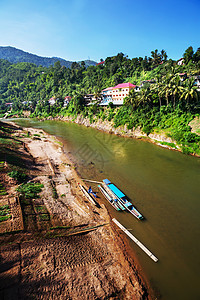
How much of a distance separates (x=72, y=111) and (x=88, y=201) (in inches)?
3599

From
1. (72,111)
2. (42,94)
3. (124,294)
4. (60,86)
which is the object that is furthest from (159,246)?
(42,94)

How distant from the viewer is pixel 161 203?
21.7m

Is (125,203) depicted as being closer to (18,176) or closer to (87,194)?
(87,194)

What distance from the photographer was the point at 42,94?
162625 millimetres

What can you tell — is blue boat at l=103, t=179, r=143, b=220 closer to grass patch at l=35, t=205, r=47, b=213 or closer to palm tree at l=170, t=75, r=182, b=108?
grass patch at l=35, t=205, r=47, b=213

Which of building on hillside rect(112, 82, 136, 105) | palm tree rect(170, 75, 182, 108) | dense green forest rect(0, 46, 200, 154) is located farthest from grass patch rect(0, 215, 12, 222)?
building on hillside rect(112, 82, 136, 105)

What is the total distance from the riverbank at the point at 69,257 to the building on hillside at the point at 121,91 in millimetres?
61175

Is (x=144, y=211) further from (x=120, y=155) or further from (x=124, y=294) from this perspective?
(x=120, y=155)

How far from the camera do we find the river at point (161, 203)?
1335 centimetres

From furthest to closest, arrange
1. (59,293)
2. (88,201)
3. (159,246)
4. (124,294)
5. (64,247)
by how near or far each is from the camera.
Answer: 1. (88,201)
2. (159,246)
3. (64,247)
4. (124,294)
5. (59,293)

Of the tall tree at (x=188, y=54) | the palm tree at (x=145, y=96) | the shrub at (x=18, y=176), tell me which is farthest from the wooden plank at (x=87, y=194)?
the tall tree at (x=188, y=54)

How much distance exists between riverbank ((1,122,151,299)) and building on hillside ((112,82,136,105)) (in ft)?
201

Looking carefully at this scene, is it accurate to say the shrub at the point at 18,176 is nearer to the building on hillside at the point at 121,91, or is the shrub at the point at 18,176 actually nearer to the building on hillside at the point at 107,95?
the building on hillside at the point at 121,91

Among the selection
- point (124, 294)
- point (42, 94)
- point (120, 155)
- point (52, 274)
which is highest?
point (42, 94)
